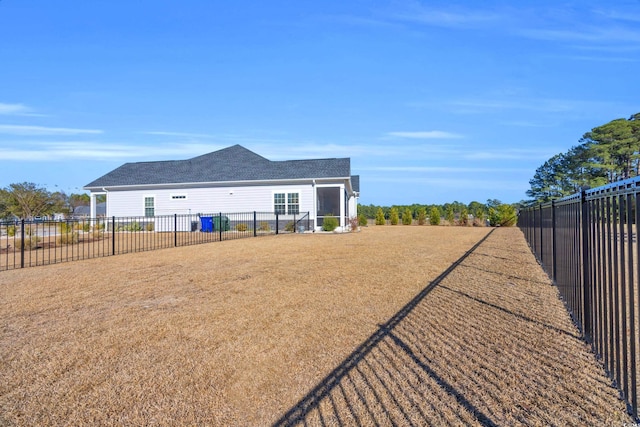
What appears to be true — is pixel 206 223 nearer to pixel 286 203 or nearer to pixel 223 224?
pixel 223 224

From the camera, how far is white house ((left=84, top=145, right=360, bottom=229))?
22594 millimetres

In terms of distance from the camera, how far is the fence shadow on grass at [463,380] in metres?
2.47

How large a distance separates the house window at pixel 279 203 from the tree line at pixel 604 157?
17.4m

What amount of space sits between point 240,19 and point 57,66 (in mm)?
7429

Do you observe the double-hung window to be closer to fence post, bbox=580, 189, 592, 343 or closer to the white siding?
the white siding

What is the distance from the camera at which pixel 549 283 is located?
7.04 m

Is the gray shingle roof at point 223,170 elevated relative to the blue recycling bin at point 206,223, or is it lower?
elevated

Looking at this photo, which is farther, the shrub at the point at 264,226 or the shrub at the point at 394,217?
the shrub at the point at 394,217

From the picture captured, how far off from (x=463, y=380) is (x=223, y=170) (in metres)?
23.4

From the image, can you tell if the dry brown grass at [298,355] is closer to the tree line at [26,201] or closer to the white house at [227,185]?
the white house at [227,185]

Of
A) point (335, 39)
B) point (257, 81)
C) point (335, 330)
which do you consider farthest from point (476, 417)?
point (257, 81)

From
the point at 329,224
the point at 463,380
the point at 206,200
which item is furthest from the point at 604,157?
the point at 463,380

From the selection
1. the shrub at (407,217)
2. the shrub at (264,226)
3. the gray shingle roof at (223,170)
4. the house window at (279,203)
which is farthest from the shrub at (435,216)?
the shrub at (264,226)

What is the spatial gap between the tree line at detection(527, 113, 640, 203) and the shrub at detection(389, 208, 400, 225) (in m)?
11.5
